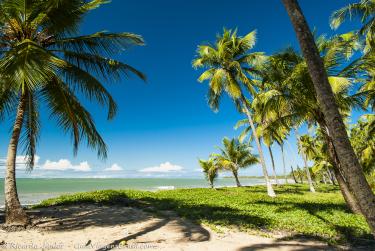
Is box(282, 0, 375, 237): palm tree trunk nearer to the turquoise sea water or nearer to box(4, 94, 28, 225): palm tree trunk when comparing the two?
box(4, 94, 28, 225): palm tree trunk

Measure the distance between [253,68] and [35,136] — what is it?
1445 centimetres

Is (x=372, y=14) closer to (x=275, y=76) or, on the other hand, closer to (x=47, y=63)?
(x=275, y=76)

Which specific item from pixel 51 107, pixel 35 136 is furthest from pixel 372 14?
pixel 35 136

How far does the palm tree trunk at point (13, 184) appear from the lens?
7840 mm

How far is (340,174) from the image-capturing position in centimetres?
1004

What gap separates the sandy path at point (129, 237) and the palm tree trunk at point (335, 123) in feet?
9.65

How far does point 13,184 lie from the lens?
8102mm

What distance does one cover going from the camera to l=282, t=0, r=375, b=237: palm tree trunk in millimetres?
3760

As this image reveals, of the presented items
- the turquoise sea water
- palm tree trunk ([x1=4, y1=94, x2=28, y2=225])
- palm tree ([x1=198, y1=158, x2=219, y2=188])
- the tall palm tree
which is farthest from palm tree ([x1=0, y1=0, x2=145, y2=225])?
palm tree ([x1=198, y1=158, x2=219, y2=188])

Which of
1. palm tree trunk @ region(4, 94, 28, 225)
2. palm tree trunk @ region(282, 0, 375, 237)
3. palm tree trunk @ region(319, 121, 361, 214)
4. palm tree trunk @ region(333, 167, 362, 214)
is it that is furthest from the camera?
palm tree trunk @ region(333, 167, 362, 214)

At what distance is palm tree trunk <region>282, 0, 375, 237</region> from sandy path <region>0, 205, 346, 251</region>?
294cm

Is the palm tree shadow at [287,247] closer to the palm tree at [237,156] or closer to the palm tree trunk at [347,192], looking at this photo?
the palm tree trunk at [347,192]

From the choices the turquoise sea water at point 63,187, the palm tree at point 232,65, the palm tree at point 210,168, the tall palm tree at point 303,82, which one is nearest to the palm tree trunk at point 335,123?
the tall palm tree at point 303,82

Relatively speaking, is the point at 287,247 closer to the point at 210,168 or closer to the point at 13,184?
the point at 13,184
